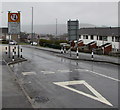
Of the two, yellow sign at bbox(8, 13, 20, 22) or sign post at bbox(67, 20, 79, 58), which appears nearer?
yellow sign at bbox(8, 13, 20, 22)

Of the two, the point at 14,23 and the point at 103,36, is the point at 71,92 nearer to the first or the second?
the point at 14,23

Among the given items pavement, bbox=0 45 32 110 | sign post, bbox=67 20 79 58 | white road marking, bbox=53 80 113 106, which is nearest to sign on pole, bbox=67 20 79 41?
sign post, bbox=67 20 79 58

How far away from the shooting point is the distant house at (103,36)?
1843 inches

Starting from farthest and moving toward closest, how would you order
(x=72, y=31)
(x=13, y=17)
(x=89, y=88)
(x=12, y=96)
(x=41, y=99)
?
(x=72, y=31) < (x=13, y=17) < (x=89, y=88) < (x=12, y=96) < (x=41, y=99)

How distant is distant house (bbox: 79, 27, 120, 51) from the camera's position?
46812 millimetres

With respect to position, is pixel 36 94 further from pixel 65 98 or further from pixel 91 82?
pixel 91 82

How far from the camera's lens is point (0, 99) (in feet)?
24.4

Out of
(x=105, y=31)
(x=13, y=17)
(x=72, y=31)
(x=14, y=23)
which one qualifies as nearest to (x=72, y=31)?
(x=72, y=31)

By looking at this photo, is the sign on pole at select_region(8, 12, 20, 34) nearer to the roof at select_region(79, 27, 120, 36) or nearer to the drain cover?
the drain cover

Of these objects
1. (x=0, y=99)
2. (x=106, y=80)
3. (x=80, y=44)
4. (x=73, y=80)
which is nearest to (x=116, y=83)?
(x=106, y=80)

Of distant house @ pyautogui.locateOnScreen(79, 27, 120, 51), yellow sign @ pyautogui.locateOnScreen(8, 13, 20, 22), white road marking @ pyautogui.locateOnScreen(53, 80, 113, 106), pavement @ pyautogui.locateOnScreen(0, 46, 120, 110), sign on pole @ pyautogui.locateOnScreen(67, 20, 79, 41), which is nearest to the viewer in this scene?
pavement @ pyautogui.locateOnScreen(0, 46, 120, 110)

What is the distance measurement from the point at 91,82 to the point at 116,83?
117cm

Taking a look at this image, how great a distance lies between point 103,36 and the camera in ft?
170

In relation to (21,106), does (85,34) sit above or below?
above
